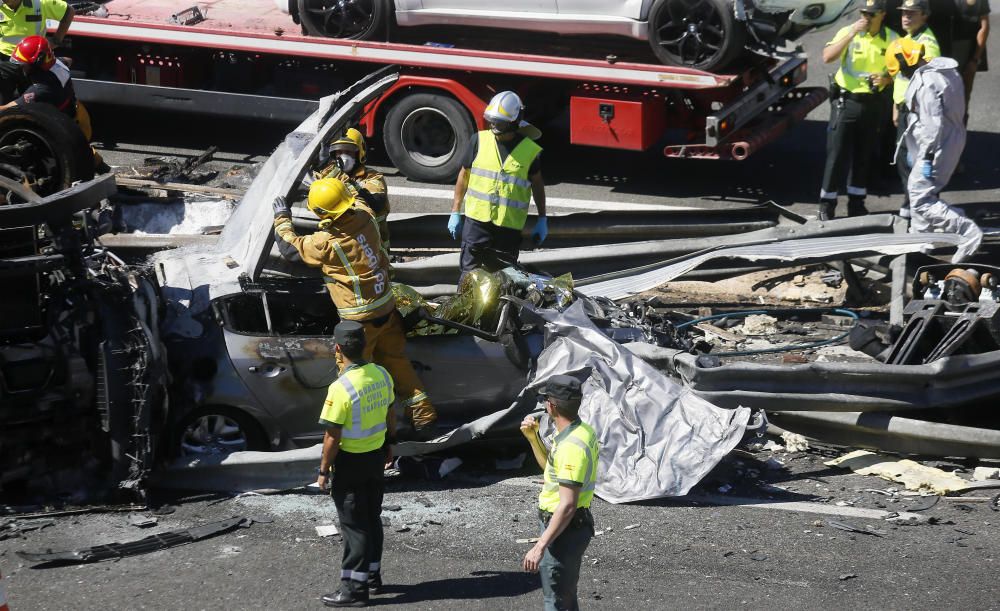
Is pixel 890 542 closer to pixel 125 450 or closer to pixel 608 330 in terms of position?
pixel 608 330

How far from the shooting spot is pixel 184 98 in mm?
13289

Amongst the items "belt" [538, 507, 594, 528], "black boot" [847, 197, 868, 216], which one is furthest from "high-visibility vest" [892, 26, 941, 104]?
"belt" [538, 507, 594, 528]

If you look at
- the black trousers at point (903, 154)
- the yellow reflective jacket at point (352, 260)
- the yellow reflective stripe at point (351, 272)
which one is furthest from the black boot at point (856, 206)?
the yellow reflective stripe at point (351, 272)

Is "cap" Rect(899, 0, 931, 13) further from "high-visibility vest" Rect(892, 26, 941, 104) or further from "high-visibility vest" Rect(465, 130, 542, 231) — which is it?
"high-visibility vest" Rect(465, 130, 542, 231)

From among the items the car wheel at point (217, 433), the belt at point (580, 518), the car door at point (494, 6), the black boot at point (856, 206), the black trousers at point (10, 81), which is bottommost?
the car wheel at point (217, 433)

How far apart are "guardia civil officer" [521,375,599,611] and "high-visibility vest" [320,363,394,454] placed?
3.34ft

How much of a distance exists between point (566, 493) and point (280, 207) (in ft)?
9.96

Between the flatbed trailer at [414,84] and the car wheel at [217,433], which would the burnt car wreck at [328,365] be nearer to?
the car wheel at [217,433]

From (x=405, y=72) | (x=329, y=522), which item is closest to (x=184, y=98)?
(x=405, y=72)

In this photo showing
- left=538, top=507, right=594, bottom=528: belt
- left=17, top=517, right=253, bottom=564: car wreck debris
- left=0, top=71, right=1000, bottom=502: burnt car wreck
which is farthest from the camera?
left=0, top=71, right=1000, bottom=502: burnt car wreck

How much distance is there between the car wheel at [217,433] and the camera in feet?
24.4

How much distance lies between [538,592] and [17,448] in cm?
279

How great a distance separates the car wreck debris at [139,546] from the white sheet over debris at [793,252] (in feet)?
10.4

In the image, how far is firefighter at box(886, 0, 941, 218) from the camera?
1073 cm
